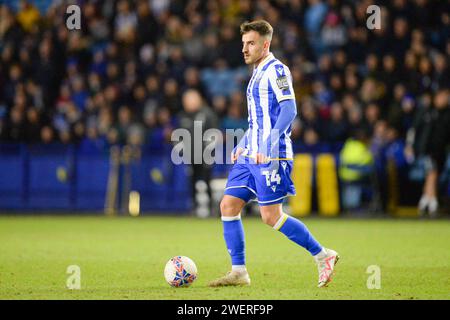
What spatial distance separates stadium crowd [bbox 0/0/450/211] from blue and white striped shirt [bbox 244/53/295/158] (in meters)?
9.45

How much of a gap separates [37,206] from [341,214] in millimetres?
6435

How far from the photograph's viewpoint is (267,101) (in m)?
8.12

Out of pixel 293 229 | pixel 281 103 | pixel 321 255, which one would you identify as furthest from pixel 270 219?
pixel 281 103

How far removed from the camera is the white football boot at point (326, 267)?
7.96 metres

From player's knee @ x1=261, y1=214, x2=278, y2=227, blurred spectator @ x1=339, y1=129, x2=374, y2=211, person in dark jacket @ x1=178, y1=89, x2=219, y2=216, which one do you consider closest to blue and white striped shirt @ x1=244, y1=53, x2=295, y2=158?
player's knee @ x1=261, y1=214, x2=278, y2=227

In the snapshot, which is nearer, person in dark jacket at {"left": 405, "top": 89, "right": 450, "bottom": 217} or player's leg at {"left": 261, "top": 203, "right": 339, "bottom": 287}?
player's leg at {"left": 261, "top": 203, "right": 339, "bottom": 287}

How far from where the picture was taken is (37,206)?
1934 cm

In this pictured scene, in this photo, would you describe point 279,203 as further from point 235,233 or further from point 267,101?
point 267,101

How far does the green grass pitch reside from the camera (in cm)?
765

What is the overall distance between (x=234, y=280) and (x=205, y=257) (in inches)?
97.7

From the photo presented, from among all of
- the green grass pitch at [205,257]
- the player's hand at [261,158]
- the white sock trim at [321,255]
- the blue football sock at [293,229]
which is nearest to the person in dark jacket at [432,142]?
the green grass pitch at [205,257]

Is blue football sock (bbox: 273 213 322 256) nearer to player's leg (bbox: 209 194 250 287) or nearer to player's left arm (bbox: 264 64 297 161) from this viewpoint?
player's leg (bbox: 209 194 250 287)

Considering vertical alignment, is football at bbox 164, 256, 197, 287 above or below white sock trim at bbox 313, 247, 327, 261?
below
